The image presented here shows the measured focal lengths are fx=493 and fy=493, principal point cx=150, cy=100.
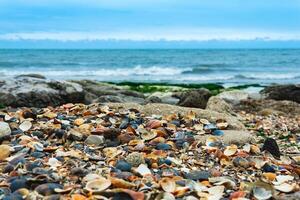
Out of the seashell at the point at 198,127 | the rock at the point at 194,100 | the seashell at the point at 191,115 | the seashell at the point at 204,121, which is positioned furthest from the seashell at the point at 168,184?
the rock at the point at 194,100

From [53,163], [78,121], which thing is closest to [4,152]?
[53,163]

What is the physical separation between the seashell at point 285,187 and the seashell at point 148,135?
1.60 meters

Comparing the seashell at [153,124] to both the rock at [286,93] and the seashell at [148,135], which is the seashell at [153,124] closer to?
the seashell at [148,135]

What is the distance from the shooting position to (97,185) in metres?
3.41

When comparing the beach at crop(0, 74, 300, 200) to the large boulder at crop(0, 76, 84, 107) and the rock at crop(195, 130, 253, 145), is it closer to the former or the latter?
the rock at crop(195, 130, 253, 145)

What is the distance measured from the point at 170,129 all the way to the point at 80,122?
1.02m

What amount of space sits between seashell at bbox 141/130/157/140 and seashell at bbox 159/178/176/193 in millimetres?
1436

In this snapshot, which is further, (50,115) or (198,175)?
(50,115)

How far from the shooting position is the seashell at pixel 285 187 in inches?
144

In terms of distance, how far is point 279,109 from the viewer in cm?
1185

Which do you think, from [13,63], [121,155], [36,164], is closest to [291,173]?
[121,155]

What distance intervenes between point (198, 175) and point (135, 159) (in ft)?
1.76

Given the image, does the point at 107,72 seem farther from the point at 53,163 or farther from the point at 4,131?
the point at 53,163

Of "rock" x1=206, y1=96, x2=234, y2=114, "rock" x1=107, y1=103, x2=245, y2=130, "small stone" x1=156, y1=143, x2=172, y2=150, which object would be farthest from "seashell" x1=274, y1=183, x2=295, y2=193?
"rock" x1=206, y1=96, x2=234, y2=114
